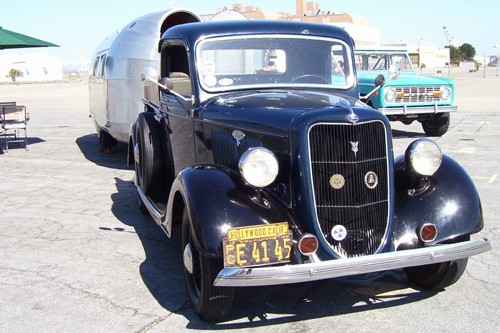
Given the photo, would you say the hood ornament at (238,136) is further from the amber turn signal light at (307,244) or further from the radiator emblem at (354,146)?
the amber turn signal light at (307,244)

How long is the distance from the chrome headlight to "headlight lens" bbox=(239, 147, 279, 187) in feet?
32.2

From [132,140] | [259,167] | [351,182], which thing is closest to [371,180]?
[351,182]

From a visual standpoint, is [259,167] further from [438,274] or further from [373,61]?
[373,61]

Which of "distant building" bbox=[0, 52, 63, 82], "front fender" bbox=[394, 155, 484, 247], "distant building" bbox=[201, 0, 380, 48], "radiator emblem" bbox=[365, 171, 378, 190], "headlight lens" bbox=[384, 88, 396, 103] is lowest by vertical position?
"front fender" bbox=[394, 155, 484, 247]

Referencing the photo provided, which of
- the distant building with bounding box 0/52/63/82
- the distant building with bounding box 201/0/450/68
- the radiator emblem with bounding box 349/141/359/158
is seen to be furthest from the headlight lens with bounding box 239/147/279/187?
the distant building with bounding box 0/52/63/82

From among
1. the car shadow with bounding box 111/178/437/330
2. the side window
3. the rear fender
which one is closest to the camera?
the car shadow with bounding box 111/178/437/330

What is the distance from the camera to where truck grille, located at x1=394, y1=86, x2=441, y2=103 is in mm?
12125

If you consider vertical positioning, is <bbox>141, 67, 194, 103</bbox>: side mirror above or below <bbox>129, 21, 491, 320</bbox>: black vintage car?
above

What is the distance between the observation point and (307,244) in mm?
3469

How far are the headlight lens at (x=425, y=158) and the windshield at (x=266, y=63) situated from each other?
120cm

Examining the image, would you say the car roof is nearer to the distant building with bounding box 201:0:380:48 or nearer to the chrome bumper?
the chrome bumper

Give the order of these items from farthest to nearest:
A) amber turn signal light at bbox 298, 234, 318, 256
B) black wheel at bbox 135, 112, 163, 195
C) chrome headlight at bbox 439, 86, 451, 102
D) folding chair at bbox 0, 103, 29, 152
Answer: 1. chrome headlight at bbox 439, 86, 451, 102
2. folding chair at bbox 0, 103, 29, 152
3. black wheel at bbox 135, 112, 163, 195
4. amber turn signal light at bbox 298, 234, 318, 256

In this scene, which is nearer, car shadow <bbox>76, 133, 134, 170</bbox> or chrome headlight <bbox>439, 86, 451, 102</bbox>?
car shadow <bbox>76, 133, 134, 170</bbox>

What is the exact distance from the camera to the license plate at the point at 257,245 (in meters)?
3.34
